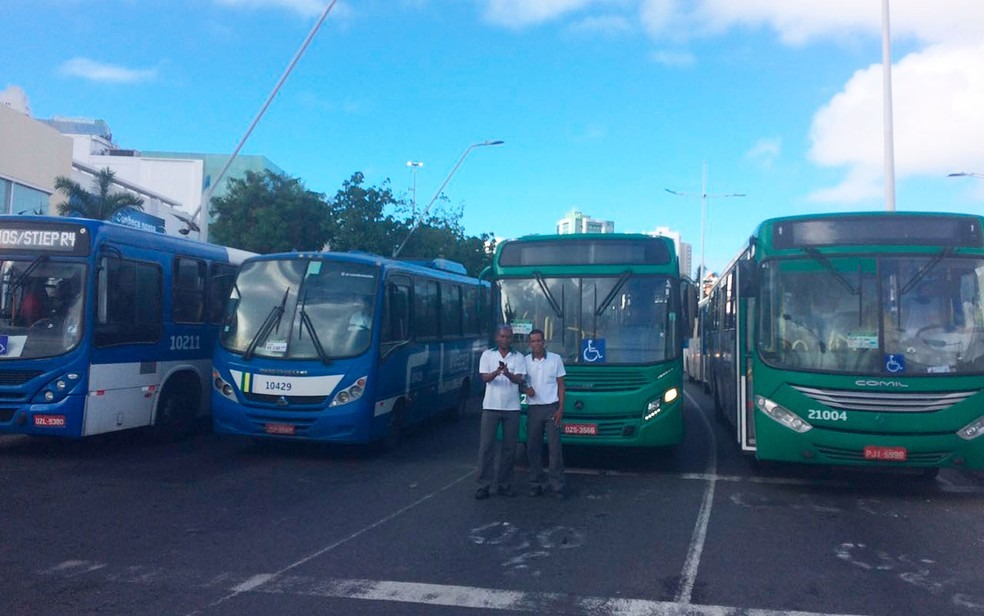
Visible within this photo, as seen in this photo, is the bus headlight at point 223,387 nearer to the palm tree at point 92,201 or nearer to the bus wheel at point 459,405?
the bus wheel at point 459,405

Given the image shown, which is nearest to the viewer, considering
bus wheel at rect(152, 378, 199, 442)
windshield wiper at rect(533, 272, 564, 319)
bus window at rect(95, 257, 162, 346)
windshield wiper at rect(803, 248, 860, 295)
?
windshield wiper at rect(803, 248, 860, 295)

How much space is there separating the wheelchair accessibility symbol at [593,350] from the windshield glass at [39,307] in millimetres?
6480

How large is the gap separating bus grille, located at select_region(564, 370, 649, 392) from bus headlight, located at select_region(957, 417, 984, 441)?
3.50 meters

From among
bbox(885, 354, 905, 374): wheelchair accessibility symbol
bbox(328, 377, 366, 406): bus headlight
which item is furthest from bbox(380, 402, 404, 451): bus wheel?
bbox(885, 354, 905, 374): wheelchair accessibility symbol

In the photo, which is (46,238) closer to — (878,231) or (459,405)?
(459,405)

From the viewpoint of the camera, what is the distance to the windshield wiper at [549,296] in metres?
11.5

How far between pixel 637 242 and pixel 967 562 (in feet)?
18.3

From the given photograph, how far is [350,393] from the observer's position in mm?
12055


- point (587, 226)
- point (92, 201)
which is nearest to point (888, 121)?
point (587, 226)

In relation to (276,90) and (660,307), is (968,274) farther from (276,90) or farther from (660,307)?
(276,90)

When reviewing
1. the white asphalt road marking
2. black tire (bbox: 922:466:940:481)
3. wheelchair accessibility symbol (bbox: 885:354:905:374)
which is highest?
wheelchair accessibility symbol (bbox: 885:354:905:374)

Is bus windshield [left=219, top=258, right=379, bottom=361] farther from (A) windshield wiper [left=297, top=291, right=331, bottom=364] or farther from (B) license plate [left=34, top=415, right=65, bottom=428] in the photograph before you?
(B) license plate [left=34, top=415, right=65, bottom=428]

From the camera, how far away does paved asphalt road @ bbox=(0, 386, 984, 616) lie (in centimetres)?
621

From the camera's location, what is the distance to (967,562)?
7.32 m
